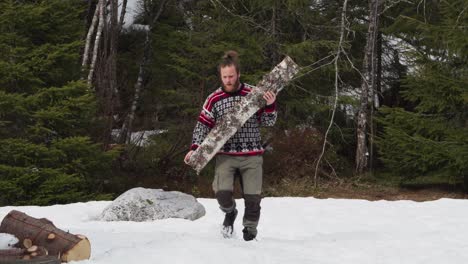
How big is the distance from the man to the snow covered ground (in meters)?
0.36

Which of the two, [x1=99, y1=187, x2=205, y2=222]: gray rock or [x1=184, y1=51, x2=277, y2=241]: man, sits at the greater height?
[x1=184, y1=51, x2=277, y2=241]: man

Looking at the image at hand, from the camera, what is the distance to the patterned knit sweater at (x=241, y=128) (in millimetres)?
5324

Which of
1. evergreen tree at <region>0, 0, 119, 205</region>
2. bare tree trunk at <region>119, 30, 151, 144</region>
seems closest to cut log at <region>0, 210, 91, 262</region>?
evergreen tree at <region>0, 0, 119, 205</region>

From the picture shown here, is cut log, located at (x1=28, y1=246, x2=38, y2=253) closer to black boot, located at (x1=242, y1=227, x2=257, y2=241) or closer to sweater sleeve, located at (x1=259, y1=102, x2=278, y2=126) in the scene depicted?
black boot, located at (x1=242, y1=227, x2=257, y2=241)

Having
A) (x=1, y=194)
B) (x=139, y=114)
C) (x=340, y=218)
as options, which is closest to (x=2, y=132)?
(x=1, y=194)

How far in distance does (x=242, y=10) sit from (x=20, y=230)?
45.1ft

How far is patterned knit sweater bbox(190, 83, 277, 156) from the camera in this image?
5.32 m

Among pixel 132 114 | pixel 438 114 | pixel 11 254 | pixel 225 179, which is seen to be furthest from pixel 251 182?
pixel 132 114

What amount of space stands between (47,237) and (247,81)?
11.4 m

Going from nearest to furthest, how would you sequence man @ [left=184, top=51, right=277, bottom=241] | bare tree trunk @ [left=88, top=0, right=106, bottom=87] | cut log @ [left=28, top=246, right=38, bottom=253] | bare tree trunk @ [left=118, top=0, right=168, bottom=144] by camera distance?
cut log @ [left=28, top=246, right=38, bottom=253] → man @ [left=184, top=51, right=277, bottom=241] → bare tree trunk @ [left=88, top=0, right=106, bottom=87] → bare tree trunk @ [left=118, top=0, right=168, bottom=144]

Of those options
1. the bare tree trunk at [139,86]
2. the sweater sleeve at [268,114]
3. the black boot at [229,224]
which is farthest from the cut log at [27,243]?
the bare tree trunk at [139,86]

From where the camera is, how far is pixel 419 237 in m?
6.23

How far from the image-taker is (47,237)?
4.56m

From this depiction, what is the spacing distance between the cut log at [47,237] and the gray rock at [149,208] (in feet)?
11.4
